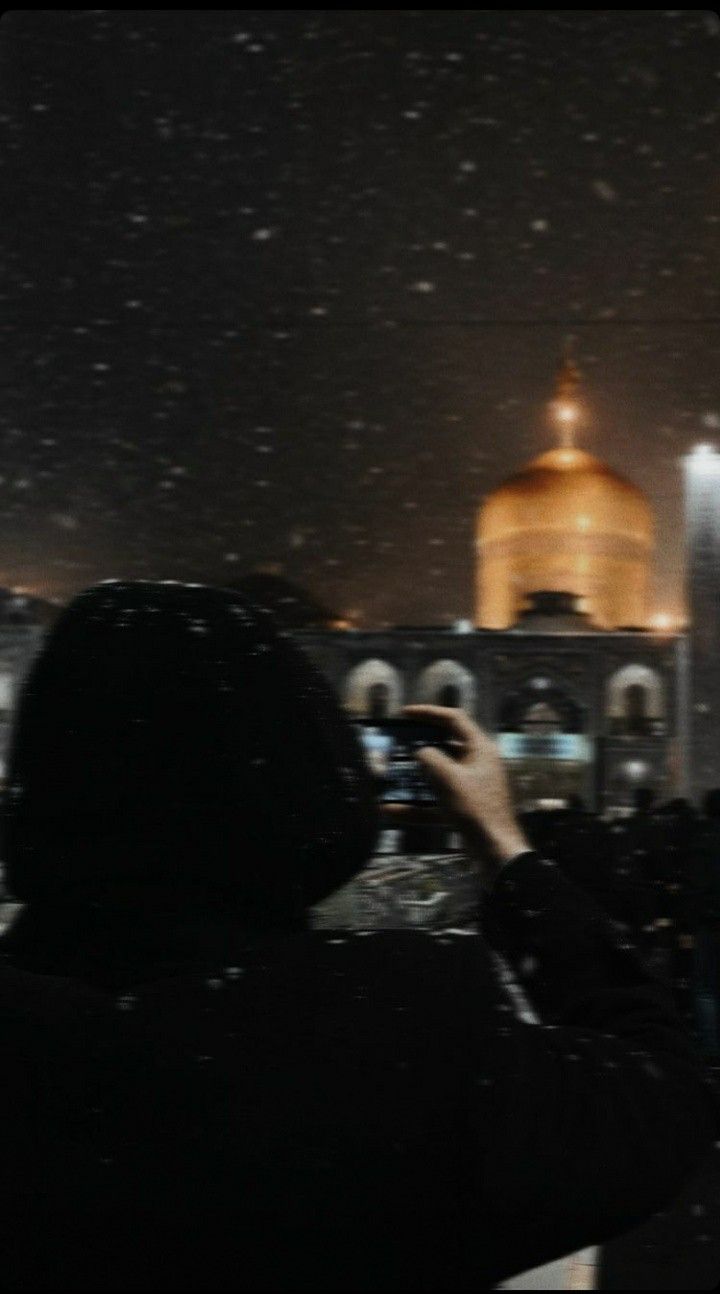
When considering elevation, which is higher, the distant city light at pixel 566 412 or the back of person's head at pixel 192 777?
the distant city light at pixel 566 412

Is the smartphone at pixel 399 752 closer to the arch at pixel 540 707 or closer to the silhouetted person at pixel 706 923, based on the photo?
the silhouetted person at pixel 706 923

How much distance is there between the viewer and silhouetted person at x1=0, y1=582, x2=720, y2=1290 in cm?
56

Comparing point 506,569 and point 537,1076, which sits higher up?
point 506,569

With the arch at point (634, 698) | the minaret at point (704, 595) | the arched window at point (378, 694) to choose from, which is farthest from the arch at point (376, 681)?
the minaret at point (704, 595)

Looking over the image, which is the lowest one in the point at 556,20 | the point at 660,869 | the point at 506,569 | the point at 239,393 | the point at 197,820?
the point at 660,869

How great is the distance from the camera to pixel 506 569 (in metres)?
21.2

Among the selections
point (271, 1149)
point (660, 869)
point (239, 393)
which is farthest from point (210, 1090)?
point (239, 393)

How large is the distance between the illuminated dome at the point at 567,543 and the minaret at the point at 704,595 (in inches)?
355

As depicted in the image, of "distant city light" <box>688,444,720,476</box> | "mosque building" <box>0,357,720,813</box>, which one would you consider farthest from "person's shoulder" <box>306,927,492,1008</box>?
"mosque building" <box>0,357,720,813</box>

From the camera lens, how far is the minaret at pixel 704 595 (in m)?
3.76

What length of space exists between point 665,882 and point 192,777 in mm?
2477

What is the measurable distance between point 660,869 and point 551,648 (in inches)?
744

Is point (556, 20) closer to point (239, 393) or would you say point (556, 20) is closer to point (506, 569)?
point (239, 393)

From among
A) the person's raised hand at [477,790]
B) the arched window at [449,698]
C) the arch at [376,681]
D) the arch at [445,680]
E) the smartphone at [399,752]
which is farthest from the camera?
the arch at [445,680]
